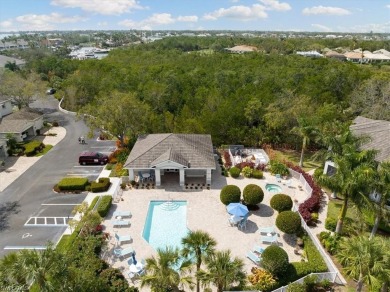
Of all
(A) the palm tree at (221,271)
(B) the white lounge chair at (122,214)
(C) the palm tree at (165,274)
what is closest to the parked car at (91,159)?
(B) the white lounge chair at (122,214)

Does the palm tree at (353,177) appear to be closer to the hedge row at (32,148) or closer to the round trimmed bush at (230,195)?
the round trimmed bush at (230,195)

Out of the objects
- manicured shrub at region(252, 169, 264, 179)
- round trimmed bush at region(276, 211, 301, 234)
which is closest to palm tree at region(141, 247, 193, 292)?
round trimmed bush at region(276, 211, 301, 234)

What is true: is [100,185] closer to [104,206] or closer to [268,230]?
[104,206]

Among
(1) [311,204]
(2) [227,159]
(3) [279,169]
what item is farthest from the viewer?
(2) [227,159]

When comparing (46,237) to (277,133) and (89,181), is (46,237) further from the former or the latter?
(277,133)

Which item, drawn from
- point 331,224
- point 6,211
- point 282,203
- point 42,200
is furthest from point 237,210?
point 6,211

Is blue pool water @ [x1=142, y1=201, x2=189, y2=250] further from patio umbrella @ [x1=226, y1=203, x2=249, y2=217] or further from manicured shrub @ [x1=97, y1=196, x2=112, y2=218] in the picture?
patio umbrella @ [x1=226, y1=203, x2=249, y2=217]

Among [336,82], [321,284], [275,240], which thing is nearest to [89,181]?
[275,240]
